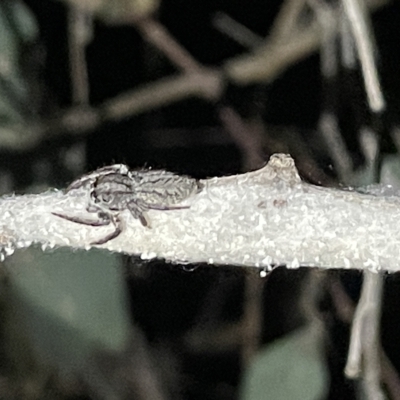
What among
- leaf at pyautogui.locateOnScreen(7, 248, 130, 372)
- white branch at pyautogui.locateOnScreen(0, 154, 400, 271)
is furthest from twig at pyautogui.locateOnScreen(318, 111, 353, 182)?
white branch at pyautogui.locateOnScreen(0, 154, 400, 271)

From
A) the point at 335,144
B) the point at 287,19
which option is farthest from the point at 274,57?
the point at 335,144

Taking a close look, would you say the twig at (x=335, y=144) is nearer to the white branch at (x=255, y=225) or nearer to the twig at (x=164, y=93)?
the twig at (x=164, y=93)

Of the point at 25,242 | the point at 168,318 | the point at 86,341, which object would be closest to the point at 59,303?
the point at 86,341

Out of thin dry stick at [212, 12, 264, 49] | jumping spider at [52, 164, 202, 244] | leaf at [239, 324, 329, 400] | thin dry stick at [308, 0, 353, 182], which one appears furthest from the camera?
thin dry stick at [212, 12, 264, 49]

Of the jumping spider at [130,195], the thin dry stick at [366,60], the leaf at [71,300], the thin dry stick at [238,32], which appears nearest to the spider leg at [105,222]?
the jumping spider at [130,195]

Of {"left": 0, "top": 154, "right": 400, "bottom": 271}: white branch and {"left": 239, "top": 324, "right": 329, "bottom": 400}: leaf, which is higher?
{"left": 239, "top": 324, "right": 329, "bottom": 400}: leaf

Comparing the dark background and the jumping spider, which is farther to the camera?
the dark background

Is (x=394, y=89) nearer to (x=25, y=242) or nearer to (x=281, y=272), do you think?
(x=281, y=272)

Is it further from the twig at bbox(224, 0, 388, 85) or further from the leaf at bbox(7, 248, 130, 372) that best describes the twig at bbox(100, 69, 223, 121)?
the leaf at bbox(7, 248, 130, 372)
